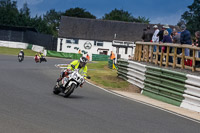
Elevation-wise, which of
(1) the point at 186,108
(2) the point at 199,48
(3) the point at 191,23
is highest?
(3) the point at 191,23

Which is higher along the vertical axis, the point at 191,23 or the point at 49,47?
the point at 191,23

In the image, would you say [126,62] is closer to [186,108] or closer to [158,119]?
[186,108]

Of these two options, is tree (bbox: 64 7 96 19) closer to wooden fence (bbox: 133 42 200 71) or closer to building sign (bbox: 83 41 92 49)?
building sign (bbox: 83 41 92 49)

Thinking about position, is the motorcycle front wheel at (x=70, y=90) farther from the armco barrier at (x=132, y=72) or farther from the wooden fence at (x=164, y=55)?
the armco barrier at (x=132, y=72)

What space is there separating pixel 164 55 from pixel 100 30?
213 ft

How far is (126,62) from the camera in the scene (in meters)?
20.9

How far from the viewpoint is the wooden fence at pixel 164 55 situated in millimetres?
15398

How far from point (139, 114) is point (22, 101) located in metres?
3.10

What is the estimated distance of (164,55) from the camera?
18.3 m

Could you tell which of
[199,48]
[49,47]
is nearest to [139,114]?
[199,48]

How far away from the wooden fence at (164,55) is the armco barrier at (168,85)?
0.86 metres

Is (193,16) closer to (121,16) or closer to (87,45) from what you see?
(87,45)

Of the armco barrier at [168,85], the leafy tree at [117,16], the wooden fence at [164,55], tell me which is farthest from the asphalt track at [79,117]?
the leafy tree at [117,16]

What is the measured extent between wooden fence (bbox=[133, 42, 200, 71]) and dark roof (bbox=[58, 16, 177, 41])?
5998 centimetres
